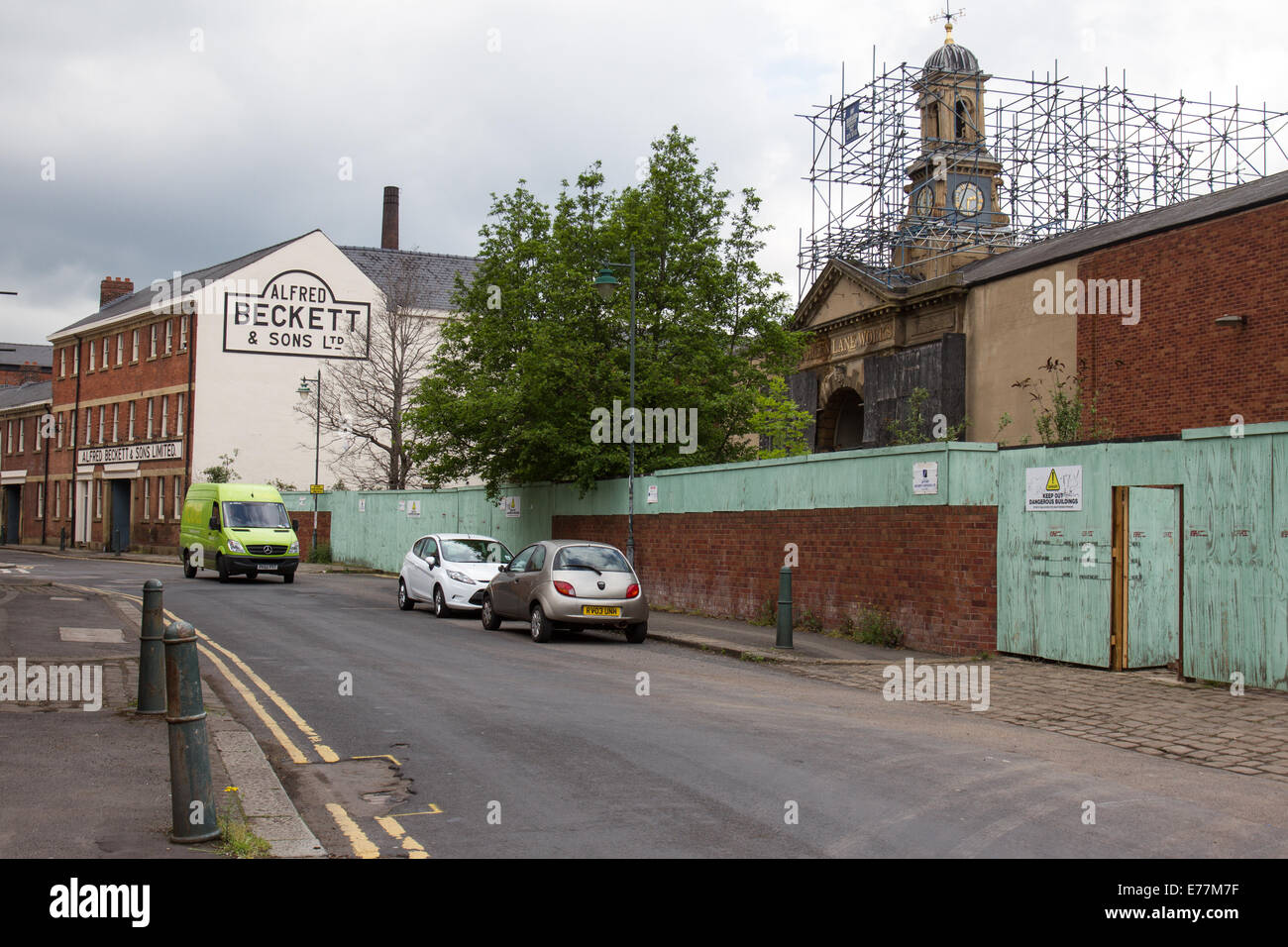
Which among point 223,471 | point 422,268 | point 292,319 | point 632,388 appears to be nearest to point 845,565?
point 632,388

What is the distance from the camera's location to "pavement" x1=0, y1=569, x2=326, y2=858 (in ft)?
19.2

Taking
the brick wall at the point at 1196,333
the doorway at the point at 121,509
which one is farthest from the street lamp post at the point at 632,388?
the doorway at the point at 121,509

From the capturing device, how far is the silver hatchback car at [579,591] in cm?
1672

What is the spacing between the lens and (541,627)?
16.9 meters

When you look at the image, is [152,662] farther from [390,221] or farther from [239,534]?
[390,221]

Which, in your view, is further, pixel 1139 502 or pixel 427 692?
pixel 1139 502

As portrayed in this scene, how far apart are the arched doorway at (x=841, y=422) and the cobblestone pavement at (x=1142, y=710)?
78.3 feet

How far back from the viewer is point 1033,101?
116 feet

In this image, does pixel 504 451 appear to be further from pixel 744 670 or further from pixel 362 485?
pixel 362 485

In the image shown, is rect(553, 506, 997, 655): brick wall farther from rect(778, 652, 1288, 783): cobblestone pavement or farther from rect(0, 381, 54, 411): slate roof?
rect(0, 381, 54, 411): slate roof

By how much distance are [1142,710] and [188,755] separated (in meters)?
8.29

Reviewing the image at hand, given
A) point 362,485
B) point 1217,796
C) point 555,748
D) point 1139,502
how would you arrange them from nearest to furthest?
1. point 1217,796
2. point 555,748
3. point 1139,502
4. point 362,485
